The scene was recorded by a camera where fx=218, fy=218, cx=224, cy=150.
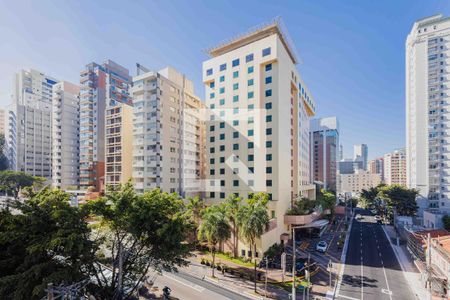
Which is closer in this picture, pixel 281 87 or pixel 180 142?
pixel 281 87

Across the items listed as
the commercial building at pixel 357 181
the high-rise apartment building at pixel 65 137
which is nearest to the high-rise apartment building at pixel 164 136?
the high-rise apartment building at pixel 65 137

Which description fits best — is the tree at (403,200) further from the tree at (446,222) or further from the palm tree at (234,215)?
the palm tree at (234,215)

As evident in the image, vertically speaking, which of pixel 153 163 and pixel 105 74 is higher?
pixel 105 74

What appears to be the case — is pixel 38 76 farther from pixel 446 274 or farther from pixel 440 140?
pixel 440 140

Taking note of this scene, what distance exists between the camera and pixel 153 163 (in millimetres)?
50344

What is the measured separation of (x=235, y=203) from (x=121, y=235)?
A: 18463 mm

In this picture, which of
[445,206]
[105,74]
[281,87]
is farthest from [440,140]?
[105,74]

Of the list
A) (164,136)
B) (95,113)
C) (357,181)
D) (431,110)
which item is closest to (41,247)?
(164,136)

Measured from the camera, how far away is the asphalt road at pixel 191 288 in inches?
916

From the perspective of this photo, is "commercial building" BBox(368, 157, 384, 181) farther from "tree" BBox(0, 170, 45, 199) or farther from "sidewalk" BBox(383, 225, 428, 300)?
"tree" BBox(0, 170, 45, 199)

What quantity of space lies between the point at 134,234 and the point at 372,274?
104ft

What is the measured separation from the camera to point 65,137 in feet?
249

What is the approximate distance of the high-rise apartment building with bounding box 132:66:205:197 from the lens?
50.7 metres

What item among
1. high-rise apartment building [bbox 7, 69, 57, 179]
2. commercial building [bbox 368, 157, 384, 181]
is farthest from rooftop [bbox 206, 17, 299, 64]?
commercial building [bbox 368, 157, 384, 181]
